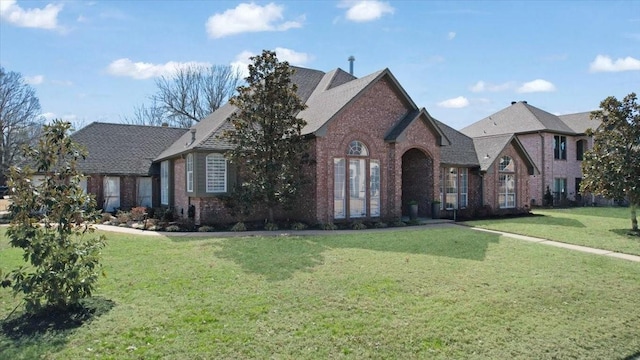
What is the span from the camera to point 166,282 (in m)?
8.76

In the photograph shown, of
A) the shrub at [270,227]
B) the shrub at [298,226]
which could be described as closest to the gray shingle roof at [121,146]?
the shrub at [270,227]

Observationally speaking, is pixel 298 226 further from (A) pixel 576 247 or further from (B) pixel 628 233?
(B) pixel 628 233

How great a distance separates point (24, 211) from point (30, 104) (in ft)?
163

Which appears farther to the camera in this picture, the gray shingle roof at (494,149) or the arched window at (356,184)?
the gray shingle roof at (494,149)

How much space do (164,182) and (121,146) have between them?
14.6 ft

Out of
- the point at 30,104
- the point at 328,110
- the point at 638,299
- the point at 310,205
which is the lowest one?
the point at 638,299

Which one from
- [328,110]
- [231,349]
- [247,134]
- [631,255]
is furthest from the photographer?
[328,110]

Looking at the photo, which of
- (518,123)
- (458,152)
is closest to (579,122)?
(518,123)

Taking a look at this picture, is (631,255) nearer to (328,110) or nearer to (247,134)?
(328,110)

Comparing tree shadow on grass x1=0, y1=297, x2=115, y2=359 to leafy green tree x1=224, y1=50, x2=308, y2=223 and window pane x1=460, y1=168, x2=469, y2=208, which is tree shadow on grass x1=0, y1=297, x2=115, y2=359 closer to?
Result: leafy green tree x1=224, y1=50, x2=308, y2=223

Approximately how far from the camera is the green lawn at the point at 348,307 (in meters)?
5.96

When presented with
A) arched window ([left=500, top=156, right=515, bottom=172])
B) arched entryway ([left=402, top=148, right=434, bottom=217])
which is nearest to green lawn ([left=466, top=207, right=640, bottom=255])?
arched entryway ([left=402, top=148, right=434, bottom=217])

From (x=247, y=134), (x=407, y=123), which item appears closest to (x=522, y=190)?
(x=407, y=123)

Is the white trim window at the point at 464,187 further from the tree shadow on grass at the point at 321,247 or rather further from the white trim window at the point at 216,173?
the white trim window at the point at 216,173
